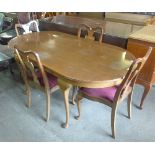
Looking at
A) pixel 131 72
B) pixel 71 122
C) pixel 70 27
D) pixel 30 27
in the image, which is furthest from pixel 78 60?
pixel 30 27

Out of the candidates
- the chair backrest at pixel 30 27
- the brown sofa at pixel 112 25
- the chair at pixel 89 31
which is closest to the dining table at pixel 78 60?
the chair at pixel 89 31

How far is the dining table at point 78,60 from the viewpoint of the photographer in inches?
61.9

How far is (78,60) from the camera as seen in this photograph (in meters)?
1.84

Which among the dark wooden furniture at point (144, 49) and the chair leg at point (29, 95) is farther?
the chair leg at point (29, 95)

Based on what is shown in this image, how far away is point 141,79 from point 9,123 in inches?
58.7

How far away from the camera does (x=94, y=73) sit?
1.62 meters

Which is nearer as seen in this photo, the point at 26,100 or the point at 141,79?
the point at 141,79

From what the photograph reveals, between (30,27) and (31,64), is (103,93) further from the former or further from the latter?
(30,27)

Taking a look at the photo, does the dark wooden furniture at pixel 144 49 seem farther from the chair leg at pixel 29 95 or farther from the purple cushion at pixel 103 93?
the chair leg at pixel 29 95

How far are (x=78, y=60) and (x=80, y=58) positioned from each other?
51mm

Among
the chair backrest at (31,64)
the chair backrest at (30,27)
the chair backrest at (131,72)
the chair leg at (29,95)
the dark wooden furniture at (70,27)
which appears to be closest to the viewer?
the chair backrest at (131,72)

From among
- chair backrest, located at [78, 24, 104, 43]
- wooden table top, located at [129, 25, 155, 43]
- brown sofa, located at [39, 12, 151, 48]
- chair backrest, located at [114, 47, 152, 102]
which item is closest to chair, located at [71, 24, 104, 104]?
chair backrest, located at [78, 24, 104, 43]
